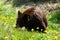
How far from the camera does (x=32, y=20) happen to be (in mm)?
9562

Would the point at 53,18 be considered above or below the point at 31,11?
below

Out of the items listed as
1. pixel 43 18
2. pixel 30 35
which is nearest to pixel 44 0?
pixel 43 18

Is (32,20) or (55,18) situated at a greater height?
(32,20)

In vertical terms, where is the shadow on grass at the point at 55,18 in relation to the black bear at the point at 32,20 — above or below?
below

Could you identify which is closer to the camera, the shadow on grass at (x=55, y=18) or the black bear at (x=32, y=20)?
the black bear at (x=32, y=20)

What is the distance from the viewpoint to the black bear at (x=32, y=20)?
958cm

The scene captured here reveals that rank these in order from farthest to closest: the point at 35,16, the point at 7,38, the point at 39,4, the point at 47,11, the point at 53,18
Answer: the point at 39,4 < the point at 47,11 < the point at 53,18 < the point at 35,16 < the point at 7,38

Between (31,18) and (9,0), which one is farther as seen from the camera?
(9,0)

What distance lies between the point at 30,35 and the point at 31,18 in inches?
59.9

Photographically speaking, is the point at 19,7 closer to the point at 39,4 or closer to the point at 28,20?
the point at 39,4

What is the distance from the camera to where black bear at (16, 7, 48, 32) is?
9578 millimetres

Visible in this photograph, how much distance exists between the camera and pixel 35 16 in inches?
376

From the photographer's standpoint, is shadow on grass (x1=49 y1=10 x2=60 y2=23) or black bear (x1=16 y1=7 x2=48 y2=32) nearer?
black bear (x1=16 y1=7 x2=48 y2=32)

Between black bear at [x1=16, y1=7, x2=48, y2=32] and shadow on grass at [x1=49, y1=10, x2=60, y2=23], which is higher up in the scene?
black bear at [x1=16, y1=7, x2=48, y2=32]
